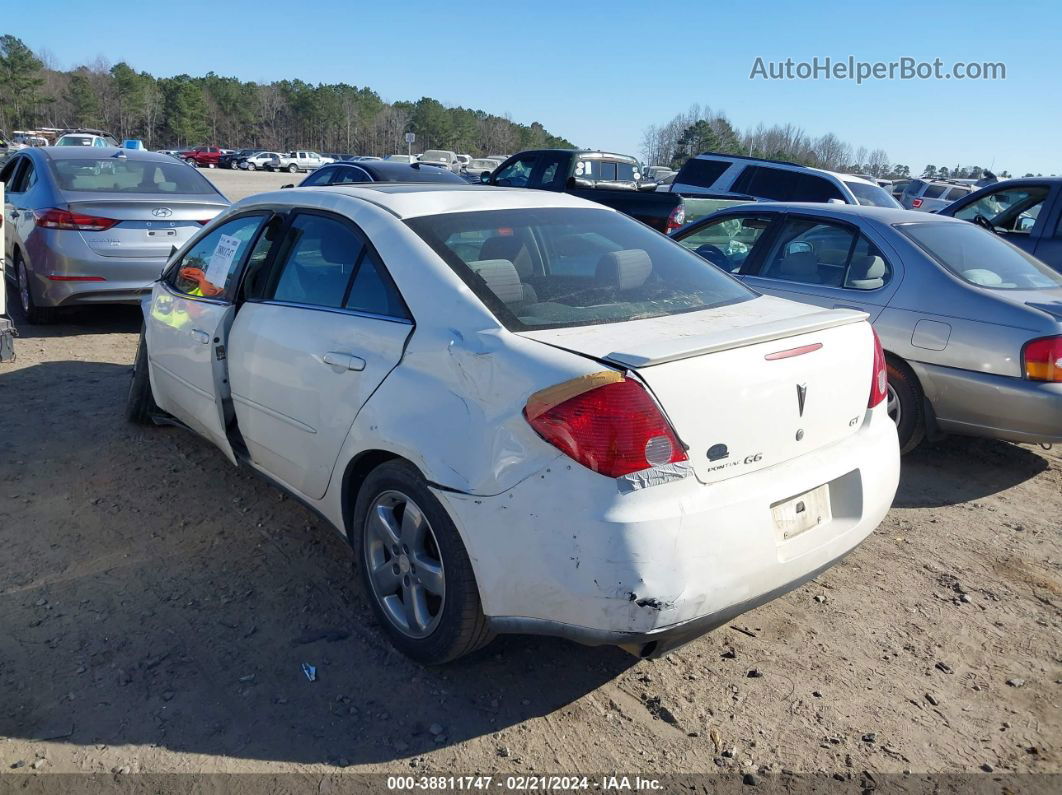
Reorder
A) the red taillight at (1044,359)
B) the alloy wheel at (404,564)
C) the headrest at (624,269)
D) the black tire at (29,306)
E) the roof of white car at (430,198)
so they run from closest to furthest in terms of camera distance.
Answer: the alloy wheel at (404,564) < the headrest at (624,269) < the roof of white car at (430,198) < the red taillight at (1044,359) < the black tire at (29,306)

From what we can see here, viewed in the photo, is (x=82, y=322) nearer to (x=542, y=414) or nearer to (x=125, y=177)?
(x=125, y=177)

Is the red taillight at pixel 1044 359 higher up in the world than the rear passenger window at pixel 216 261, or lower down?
lower down

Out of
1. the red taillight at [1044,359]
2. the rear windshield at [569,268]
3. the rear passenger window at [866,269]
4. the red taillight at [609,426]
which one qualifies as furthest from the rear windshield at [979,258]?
the red taillight at [609,426]

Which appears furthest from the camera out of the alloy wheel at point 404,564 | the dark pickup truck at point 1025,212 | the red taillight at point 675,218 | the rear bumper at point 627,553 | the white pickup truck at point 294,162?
the white pickup truck at point 294,162

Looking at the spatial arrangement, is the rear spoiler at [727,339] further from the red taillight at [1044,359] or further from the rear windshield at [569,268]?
the red taillight at [1044,359]

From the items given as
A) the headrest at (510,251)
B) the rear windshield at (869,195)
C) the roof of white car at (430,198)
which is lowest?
the headrest at (510,251)

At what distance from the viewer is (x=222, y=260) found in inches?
163

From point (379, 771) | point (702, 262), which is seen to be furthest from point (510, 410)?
point (702, 262)

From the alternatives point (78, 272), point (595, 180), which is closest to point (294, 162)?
point (595, 180)

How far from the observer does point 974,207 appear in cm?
922

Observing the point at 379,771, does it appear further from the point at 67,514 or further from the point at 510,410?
the point at 67,514

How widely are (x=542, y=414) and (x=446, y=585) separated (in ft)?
2.33

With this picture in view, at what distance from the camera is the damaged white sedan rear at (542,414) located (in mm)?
2395

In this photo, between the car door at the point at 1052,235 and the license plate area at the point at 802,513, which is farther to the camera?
the car door at the point at 1052,235
